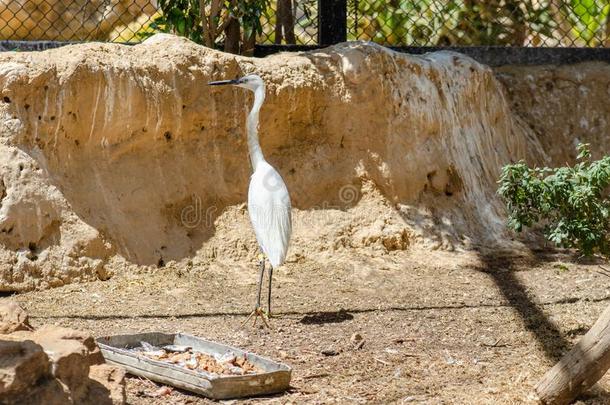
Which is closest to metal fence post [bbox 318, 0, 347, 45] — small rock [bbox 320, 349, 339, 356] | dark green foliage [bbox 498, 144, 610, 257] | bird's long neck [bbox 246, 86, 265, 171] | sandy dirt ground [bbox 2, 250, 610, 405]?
bird's long neck [bbox 246, 86, 265, 171]

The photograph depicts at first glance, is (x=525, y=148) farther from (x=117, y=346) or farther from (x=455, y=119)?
(x=117, y=346)

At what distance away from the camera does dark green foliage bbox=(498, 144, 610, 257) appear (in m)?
6.34

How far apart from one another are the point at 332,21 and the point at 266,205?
2.87 metres

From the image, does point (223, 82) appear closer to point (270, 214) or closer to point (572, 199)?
point (270, 214)

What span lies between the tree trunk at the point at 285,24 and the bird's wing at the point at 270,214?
2.57 m

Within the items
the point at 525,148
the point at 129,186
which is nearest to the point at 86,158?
the point at 129,186

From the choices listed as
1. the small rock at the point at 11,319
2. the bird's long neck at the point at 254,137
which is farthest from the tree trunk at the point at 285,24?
the small rock at the point at 11,319

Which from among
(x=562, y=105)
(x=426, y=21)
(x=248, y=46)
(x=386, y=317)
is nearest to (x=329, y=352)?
(x=386, y=317)

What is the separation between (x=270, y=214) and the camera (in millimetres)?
7199

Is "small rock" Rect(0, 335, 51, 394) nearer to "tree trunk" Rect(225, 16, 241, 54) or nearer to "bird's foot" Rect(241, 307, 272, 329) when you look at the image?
"bird's foot" Rect(241, 307, 272, 329)

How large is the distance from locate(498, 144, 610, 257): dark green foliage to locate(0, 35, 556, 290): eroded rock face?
197 centimetres

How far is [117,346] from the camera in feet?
18.9

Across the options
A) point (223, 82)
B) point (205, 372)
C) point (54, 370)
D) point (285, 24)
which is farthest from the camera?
point (285, 24)

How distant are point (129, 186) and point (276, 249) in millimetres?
1427
